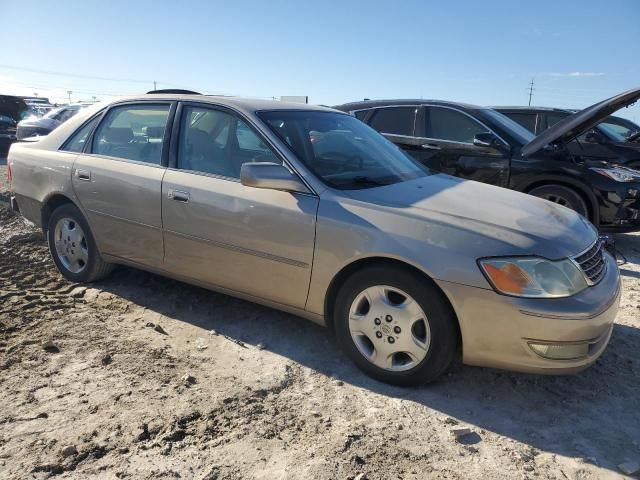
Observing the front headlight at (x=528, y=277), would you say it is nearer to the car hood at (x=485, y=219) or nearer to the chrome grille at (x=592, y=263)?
the car hood at (x=485, y=219)

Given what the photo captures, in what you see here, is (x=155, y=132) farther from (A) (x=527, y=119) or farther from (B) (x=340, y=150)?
(A) (x=527, y=119)

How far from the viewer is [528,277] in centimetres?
272

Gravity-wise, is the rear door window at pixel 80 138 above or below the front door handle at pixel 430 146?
below

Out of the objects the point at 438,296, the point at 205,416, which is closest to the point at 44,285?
the point at 205,416

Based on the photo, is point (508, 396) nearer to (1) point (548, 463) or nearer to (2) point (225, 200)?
(1) point (548, 463)

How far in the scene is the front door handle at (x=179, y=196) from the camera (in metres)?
3.62

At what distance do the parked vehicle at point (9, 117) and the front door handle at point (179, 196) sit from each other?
14.4m

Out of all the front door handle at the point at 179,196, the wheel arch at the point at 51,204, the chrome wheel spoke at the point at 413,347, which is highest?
the front door handle at the point at 179,196

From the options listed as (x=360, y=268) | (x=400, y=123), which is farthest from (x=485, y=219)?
(x=400, y=123)

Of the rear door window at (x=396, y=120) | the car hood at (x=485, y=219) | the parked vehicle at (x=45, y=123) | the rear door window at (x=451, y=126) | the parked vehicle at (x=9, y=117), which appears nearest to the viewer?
the car hood at (x=485, y=219)

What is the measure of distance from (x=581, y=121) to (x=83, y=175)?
491 centimetres

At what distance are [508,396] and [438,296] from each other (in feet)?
2.58

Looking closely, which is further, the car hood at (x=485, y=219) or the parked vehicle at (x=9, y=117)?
the parked vehicle at (x=9, y=117)

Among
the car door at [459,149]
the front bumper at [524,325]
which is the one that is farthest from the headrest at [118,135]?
the car door at [459,149]
